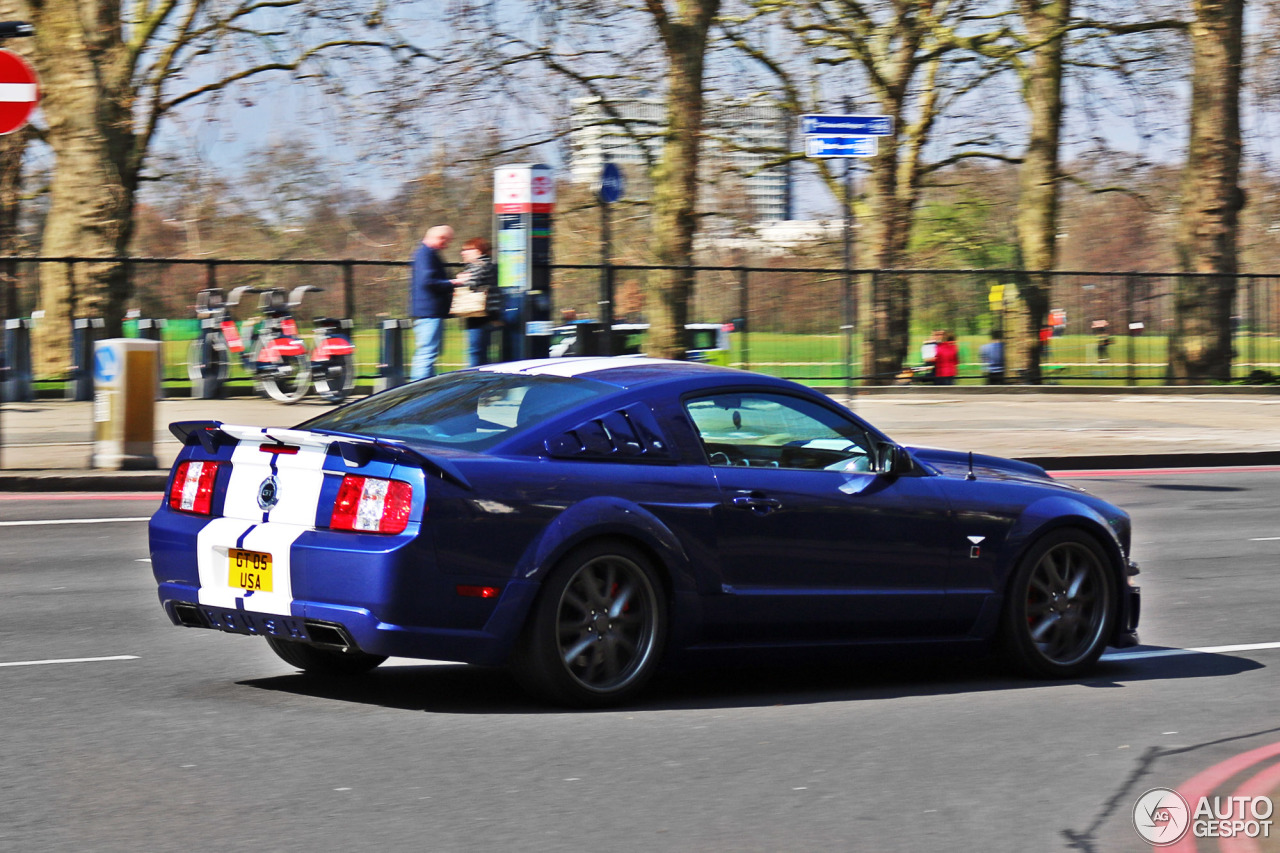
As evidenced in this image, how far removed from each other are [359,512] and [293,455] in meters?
0.42

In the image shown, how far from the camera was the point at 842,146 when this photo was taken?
16125mm

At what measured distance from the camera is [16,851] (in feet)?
14.6

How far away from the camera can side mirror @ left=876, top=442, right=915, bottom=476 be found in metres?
6.95

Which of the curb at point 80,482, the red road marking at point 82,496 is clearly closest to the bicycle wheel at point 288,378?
the curb at point 80,482

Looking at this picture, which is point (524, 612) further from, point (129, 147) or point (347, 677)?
point (129, 147)

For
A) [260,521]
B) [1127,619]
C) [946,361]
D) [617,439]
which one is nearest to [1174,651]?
[1127,619]

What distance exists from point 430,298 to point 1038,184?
17.2 metres

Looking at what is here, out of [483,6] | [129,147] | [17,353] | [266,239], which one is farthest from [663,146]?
[266,239]

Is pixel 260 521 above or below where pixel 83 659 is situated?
above

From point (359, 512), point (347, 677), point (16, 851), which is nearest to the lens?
point (16, 851)

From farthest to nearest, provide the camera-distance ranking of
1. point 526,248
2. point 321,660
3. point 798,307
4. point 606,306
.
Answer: point 798,307
point 606,306
point 526,248
point 321,660

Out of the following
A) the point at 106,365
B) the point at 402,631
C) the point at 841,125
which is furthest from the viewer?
the point at 841,125

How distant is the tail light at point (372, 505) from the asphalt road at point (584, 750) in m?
0.70

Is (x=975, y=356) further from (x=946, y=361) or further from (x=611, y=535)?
(x=611, y=535)
